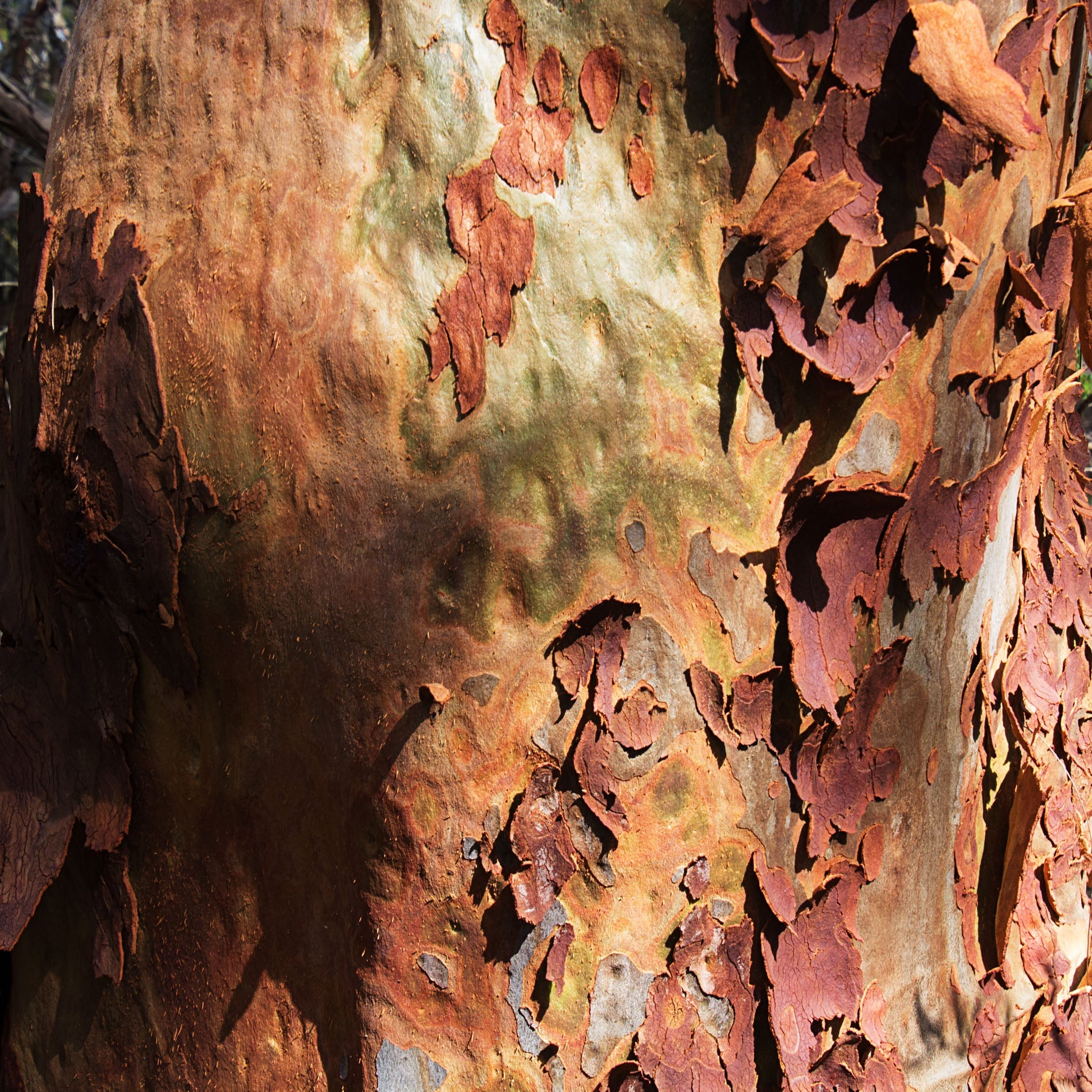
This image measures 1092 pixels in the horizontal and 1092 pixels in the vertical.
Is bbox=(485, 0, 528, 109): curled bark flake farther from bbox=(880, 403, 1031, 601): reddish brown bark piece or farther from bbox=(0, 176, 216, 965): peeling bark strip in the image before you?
bbox=(880, 403, 1031, 601): reddish brown bark piece

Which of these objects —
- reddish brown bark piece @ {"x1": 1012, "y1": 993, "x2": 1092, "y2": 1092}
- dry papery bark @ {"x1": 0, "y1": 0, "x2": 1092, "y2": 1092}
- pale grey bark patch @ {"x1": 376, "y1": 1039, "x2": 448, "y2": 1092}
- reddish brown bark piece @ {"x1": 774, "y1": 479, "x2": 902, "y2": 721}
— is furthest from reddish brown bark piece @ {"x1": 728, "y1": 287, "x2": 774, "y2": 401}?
reddish brown bark piece @ {"x1": 1012, "y1": 993, "x2": 1092, "y2": 1092}

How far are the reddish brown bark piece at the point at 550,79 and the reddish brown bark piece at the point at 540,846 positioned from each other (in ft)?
1.92

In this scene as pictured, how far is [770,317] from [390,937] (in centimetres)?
65

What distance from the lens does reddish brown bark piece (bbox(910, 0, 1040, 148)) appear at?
79 cm

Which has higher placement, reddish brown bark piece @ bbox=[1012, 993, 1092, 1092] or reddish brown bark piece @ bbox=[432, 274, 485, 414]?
reddish brown bark piece @ bbox=[432, 274, 485, 414]

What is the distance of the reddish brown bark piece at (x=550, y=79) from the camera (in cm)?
81

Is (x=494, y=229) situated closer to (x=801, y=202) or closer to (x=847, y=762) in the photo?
(x=801, y=202)

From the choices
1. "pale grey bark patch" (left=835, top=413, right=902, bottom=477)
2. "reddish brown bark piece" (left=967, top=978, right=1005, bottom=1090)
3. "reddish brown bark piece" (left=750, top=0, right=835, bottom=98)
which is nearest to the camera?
"reddish brown bark piece" (left=750, top=0, right=835, bottom=98)

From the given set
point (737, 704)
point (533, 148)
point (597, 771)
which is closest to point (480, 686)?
point (597, 771)

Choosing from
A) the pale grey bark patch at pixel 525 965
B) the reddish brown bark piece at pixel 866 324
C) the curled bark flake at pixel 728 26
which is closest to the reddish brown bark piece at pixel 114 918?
the pale grey bark patch at pixel 525 965

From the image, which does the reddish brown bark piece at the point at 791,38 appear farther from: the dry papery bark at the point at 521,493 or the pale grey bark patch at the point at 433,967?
the pale grey bark patch at the point at 433,967

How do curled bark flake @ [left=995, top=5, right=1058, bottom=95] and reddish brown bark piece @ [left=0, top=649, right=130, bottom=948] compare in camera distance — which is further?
reddish brown bark piece @ [left=0, top=649, right=130, bottom=948]

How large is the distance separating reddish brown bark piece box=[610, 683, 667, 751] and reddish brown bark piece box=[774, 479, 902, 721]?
0.13m

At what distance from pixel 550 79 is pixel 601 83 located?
0.04 m
